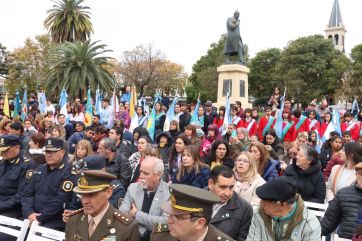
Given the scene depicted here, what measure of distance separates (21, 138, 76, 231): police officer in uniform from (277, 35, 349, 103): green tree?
1718 inches

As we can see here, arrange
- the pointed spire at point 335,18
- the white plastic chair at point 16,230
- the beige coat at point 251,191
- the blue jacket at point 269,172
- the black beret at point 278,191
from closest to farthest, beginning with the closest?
the black beret at point 278,191 < the white plastic chair at point 16,230 < the beige coat at point 251,191 < the blue jacket at point 269,172 < the pointed spire at point 335,18

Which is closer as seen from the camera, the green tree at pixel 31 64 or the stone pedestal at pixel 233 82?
the stone pedestal at pixel 233 82

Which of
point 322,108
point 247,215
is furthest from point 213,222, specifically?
point 322,108

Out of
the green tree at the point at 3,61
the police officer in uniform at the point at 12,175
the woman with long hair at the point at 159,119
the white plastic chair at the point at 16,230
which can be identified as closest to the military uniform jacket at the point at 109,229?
the white plastic chair at the point at 16,230

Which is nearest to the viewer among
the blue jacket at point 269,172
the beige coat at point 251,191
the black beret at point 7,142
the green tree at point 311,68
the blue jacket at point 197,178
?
the beige coat at point 251,191

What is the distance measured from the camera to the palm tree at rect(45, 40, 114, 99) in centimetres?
2817

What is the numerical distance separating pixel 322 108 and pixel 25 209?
400 inches

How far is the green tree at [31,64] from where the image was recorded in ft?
141

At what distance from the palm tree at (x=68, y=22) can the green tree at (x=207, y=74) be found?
15.2m

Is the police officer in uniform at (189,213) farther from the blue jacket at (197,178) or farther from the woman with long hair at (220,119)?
the woman with long hair at (220,119)

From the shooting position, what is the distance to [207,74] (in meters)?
51.6

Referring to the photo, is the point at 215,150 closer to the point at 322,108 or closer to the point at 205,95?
the point at 322,108

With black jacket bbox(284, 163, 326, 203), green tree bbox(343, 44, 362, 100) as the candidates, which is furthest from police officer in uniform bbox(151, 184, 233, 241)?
green tree bbox(343, 44, 362, 100)

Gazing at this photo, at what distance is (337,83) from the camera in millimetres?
46062
